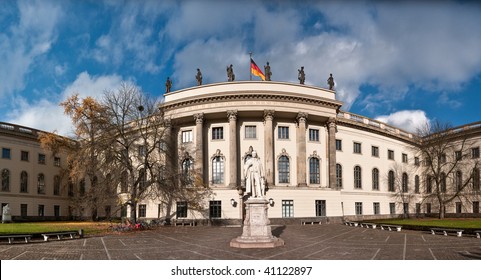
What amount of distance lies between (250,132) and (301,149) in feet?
19.6

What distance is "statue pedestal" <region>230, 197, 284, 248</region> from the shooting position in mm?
17125

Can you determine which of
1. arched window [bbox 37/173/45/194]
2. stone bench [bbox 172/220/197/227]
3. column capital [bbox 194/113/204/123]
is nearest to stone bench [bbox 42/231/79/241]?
stone bench [bbox 172/220/197/227]

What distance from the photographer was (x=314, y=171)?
4278 centimetres

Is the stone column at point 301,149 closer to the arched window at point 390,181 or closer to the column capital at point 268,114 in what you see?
the column capital at point 268,114


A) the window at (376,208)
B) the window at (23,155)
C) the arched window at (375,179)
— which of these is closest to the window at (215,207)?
the window at (376,208)

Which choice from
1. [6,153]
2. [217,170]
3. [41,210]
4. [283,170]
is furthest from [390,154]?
[6,153]

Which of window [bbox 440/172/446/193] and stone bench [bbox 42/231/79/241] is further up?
window [bbox 440/172/446/193]

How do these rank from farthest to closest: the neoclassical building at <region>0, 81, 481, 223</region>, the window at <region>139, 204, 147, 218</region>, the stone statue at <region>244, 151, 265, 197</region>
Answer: the window at <region>139, 204, 147, 218</region>
the neoclassical building at <region>0, 81, 481, 223</region>
the stone statue at <region>244, 151, 265, 197</region>

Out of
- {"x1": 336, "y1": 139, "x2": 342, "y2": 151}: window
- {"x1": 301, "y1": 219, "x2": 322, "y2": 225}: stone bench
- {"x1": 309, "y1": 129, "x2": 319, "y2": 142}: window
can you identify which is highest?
{"x1": 309, "y1": 129, "x2": 319, "y2": 142}: window

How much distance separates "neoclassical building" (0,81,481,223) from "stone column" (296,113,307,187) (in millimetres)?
110

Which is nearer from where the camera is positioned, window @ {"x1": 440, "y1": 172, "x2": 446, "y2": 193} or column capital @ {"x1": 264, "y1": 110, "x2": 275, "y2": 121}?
column capital @ {"x1": 264, "y1": 110, "x2": 275, "y2": 121}

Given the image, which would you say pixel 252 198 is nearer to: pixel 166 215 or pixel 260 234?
pixel 260 234

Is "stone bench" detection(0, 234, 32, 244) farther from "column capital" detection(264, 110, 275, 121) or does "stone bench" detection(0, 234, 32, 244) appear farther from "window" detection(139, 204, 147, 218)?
"column capital" detection(264, 110, 275, 121)

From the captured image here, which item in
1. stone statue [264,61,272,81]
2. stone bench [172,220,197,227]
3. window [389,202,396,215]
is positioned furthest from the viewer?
window [389,202,396,215]
